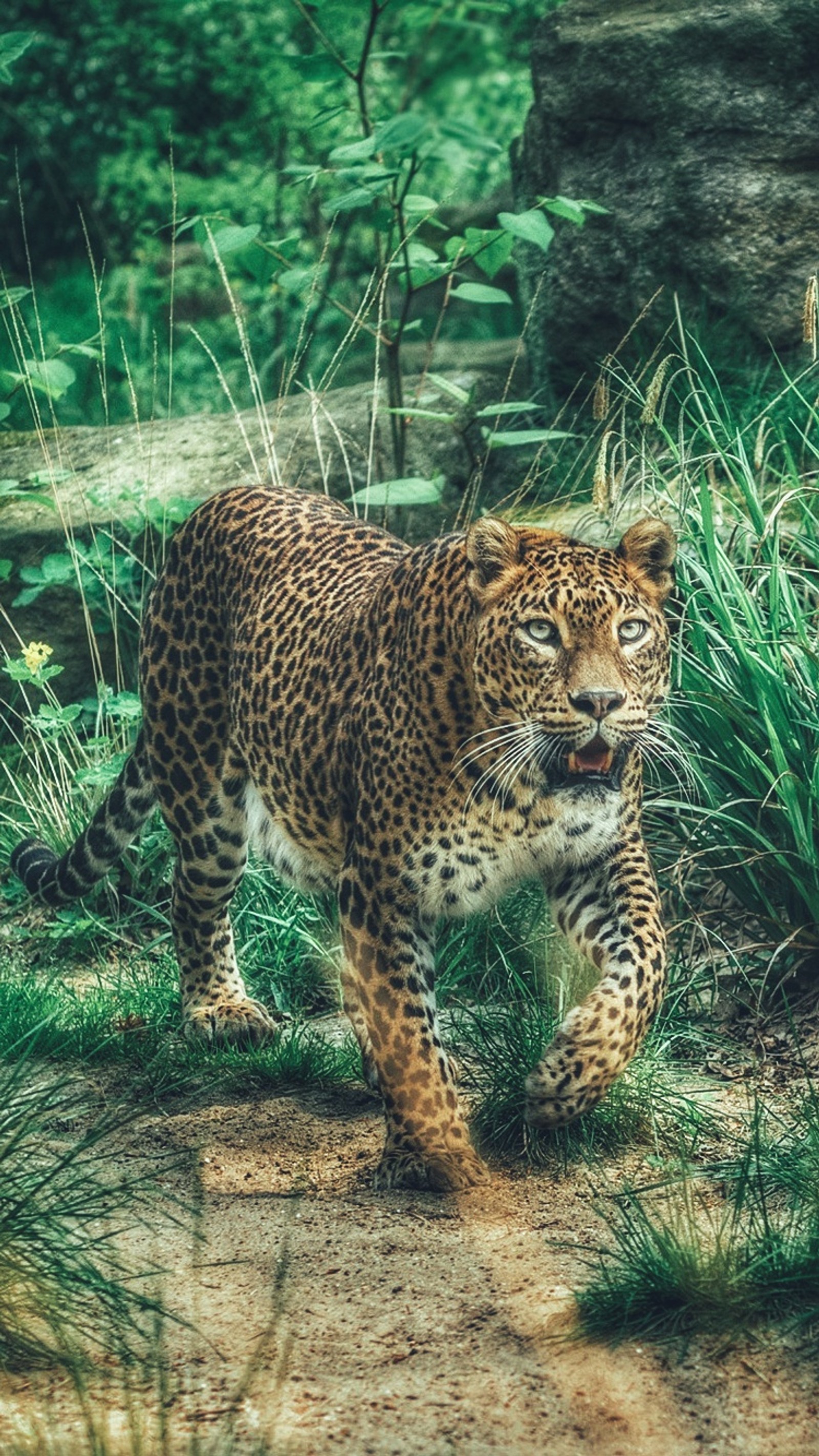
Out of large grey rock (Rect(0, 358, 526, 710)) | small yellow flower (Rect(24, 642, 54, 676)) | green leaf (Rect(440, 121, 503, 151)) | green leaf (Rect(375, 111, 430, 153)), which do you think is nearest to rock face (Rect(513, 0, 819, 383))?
large grey rock (Rect(0, 358, 526, 710))

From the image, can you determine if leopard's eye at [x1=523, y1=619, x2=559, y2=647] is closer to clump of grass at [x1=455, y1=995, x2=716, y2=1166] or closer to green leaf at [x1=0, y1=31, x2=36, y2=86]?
clump of grass at [x1=455, y1=995, x2=716, y2=1166]

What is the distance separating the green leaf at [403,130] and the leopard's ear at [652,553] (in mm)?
1917

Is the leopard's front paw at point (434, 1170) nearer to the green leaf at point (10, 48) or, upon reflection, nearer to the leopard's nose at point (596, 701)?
the leopard's nose at point (596, 701)

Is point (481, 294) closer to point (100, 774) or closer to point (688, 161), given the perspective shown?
point (688, 161)

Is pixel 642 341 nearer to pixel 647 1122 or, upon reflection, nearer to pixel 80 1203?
pixel 647 1122

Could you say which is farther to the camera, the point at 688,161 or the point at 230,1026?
the point at 688,161


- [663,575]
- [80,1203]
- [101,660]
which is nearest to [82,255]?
[101,660]

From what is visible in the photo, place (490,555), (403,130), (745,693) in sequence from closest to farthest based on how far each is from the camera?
(403,130), (490,555), (745,693)

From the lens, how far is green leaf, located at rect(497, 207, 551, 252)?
18.7 feet

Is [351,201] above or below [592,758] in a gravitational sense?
above

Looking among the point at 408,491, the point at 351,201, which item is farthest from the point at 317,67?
the point at 408,491

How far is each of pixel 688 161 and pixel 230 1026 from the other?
4316 millimetres

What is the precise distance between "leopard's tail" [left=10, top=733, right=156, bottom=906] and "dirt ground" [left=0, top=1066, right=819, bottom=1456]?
140cm

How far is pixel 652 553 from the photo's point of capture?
4.41 metres
